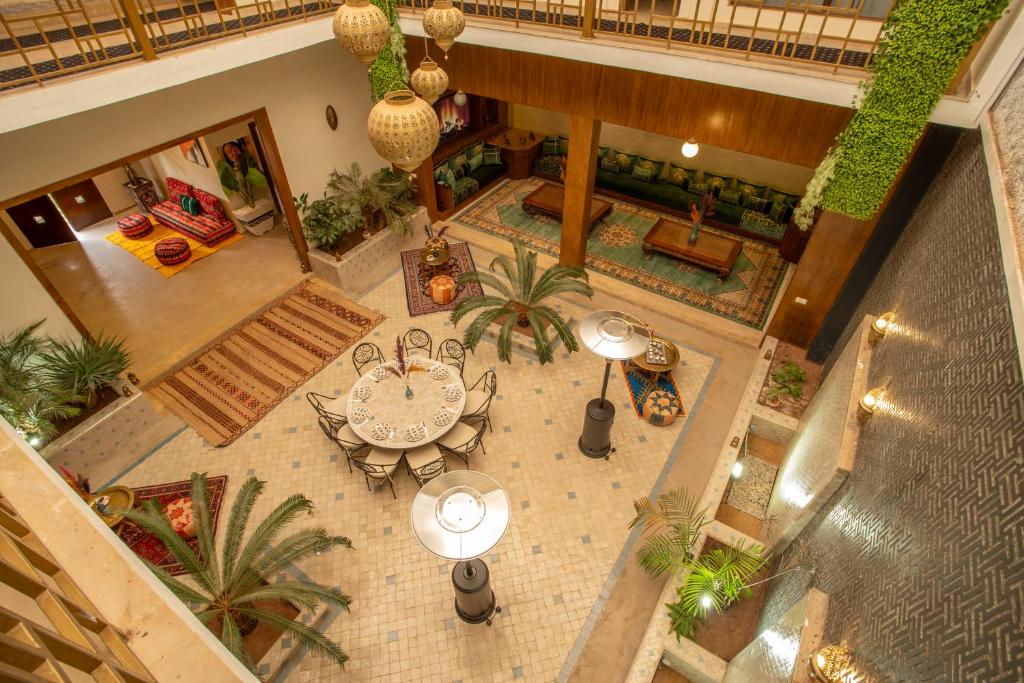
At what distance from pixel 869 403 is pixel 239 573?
537 centimetres

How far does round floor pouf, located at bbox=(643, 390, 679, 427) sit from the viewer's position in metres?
6.81

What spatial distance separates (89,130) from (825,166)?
336 inches

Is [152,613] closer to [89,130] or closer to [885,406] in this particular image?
[885,406]

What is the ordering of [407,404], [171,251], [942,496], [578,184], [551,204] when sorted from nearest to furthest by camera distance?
1. [942,496]
2. [407,404]
3. [578,184]
4. [171,251]
5. [551,204]

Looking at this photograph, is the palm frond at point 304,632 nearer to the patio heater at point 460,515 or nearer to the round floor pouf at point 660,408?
the patio heater at point 460,515

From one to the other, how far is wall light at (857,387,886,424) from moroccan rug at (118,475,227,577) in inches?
247

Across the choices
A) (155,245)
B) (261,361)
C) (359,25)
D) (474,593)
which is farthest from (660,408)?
(155,245)

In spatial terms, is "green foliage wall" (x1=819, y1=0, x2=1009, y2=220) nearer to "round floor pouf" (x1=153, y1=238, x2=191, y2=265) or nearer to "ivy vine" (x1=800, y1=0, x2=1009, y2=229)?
"ivy vine" (x1=800, y1=0, x2=1009, y2=229)

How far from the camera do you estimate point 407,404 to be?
20.7ft

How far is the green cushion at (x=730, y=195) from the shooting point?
10.7 meters

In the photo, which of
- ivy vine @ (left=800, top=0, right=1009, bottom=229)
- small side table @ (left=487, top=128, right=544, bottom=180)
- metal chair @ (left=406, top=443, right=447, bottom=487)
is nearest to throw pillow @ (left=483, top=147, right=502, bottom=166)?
small side table @ (left=487, top=128, right=544, bottom=180)

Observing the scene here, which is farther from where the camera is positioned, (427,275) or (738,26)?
(427,275)

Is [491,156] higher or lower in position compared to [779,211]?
higher

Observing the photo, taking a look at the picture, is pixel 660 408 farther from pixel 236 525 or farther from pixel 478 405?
pixel 236 525
